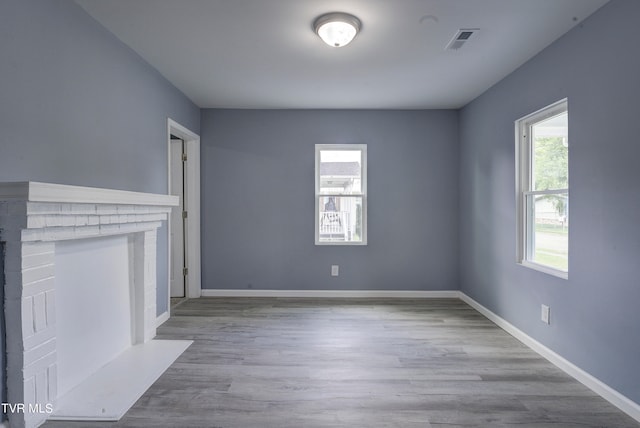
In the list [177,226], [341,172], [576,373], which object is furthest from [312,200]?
[576,373]

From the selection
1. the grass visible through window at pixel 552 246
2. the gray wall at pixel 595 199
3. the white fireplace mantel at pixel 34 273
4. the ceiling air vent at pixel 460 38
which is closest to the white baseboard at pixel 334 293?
the gray wall at pixel 595 199

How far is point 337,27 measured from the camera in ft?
7.94

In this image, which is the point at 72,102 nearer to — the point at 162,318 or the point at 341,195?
the point at 162,318

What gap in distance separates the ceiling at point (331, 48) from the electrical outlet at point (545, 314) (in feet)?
6.96

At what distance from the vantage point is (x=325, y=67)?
326cm

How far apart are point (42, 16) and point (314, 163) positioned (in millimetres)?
3108

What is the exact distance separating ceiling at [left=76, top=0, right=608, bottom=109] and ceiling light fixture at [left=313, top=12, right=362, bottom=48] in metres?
0.05

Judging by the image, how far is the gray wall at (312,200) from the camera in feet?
15.3

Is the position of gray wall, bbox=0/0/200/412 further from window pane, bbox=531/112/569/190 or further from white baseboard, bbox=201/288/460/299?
window pane, bbox=531/112/569/190

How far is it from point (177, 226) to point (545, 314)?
4.17m

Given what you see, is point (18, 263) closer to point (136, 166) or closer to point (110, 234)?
point (110, 234)

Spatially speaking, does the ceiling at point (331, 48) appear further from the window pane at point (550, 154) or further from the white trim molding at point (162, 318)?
the white trim molding at point (162, 318)

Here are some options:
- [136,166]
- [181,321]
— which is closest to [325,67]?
[136,166]

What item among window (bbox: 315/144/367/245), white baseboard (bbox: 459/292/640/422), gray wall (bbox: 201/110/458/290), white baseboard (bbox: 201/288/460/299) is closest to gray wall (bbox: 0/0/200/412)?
gray wall (bbox: 201/110/458/290)
